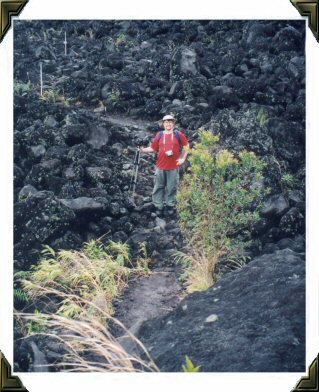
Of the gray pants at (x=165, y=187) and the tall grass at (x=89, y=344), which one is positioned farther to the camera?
the gray pants at (x=165, y=187)

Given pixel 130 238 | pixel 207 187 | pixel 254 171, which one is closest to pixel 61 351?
pixel 130 238

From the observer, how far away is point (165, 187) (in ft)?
21.7

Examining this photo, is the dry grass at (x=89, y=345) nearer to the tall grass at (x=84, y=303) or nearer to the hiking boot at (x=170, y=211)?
the tall grass at (x=84, y=303)

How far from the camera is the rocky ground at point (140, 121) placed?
21.0 ft

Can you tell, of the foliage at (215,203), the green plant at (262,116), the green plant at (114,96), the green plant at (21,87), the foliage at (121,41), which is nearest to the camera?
the foliage at (215,203)

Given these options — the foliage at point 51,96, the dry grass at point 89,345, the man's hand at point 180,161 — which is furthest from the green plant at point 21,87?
the dry grass at point 89,345

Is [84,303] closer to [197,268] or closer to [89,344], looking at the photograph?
[89,344]

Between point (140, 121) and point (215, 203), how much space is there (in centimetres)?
130

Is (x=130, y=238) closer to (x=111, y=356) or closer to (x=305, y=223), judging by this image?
(x=111, y=356)

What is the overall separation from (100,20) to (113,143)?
1344 millimetres

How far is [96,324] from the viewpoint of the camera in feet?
19.5

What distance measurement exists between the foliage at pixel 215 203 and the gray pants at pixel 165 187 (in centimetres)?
9

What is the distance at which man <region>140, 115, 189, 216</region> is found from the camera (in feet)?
21.5

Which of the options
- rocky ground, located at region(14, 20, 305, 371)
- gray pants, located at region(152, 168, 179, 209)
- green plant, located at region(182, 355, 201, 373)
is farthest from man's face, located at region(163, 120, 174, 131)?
green plant, located at region(182, 355, 201, 373)
